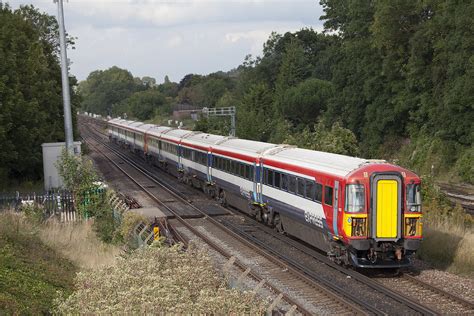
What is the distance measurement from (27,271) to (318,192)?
829 centimetres

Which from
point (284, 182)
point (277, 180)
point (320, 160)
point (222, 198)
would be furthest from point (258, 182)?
point (222, 198)

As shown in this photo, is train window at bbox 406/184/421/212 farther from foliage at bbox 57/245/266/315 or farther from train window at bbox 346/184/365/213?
foliage at bbox 57/245/266/315

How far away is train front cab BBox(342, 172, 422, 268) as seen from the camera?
619 inches

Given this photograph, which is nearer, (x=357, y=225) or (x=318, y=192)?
(x=357, y=225)

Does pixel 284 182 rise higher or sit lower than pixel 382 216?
higher

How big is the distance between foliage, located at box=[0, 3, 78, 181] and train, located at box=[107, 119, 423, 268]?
10478 mm

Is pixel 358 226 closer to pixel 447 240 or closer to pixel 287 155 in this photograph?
pixel 447 240

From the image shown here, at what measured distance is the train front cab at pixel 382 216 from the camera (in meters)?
15.7

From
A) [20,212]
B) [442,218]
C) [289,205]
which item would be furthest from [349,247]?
[20,212]

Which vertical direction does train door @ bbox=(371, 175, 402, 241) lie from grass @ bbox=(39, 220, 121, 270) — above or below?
above

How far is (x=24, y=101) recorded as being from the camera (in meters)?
29.3

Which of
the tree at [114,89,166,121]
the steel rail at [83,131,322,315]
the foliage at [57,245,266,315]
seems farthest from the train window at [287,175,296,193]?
the tree at [114,89,166,121]

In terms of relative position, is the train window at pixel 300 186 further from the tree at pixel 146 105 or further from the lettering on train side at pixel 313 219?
the tree at pixel 146 105

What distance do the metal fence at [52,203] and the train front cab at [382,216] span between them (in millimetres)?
11903
